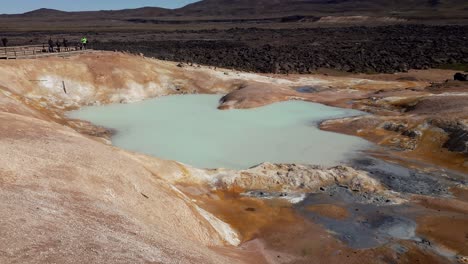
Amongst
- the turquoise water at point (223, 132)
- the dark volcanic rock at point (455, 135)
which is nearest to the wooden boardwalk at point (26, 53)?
the turquoise water at point (223, 132)

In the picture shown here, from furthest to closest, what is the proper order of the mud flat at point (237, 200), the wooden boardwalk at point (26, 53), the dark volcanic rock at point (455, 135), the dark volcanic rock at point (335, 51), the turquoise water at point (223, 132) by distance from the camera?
the dark volcanic rock at point (335, 51) → the wooden boardwalk at point (26, 53) → the turquoise water at point (223, 132) → the dark volcanic rock at point (455, 135) → the mud flat at point (237, 200)

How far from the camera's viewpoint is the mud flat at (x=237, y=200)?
1212 cm

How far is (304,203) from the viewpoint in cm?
2309

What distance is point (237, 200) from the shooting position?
23516 mm

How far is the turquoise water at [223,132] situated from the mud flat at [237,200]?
7.69 feet

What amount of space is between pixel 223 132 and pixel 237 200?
13.3 m

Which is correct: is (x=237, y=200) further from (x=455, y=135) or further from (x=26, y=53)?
(x=26, y=53)

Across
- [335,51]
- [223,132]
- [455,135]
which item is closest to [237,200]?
[223,132]

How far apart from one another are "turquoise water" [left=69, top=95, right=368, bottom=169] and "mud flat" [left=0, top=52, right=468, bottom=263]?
7.69ft

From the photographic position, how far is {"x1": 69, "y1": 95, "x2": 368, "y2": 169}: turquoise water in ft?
→ 101

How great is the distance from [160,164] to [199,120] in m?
15.9

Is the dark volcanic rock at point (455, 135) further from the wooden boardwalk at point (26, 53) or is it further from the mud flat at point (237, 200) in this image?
the wooden boardwalk at point (26, 53)

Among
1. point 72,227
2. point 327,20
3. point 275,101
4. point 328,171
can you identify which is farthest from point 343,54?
point 327,20

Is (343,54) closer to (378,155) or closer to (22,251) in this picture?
(378,155)
